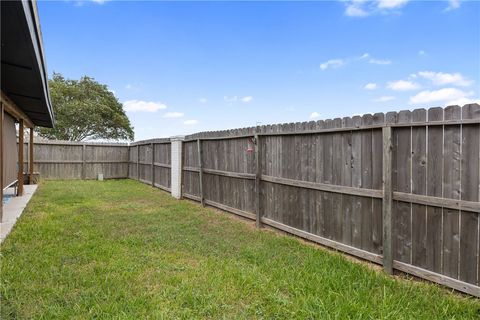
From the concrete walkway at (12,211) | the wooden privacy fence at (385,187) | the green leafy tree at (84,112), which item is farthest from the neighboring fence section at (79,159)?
the wooden privacy fence at (385,187)

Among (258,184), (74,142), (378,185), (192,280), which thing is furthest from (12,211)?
(74,142)

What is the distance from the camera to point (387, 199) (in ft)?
10.8

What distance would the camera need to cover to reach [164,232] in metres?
4.98

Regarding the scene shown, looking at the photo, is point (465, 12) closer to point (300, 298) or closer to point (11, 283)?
point (300, 298)

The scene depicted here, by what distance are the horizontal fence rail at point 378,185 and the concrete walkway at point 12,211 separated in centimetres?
391

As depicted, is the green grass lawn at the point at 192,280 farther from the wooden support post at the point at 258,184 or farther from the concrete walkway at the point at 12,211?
the wooden support post at the point at 258,184

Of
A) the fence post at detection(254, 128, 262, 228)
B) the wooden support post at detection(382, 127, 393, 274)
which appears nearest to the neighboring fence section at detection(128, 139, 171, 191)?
the fence post at detection(254, 128, 262, 228)

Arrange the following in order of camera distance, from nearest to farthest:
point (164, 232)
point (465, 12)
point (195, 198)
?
point (465, 12), point (164, 232), point (195, 198)

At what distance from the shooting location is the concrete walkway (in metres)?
4.82

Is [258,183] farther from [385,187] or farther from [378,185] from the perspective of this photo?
[385,187]

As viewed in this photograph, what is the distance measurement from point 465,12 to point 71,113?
74.3ft

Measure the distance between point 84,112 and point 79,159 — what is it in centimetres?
888

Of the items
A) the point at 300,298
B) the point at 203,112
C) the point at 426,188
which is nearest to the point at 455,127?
the point at 426,188

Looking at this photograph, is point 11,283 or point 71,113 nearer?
point 11,283
